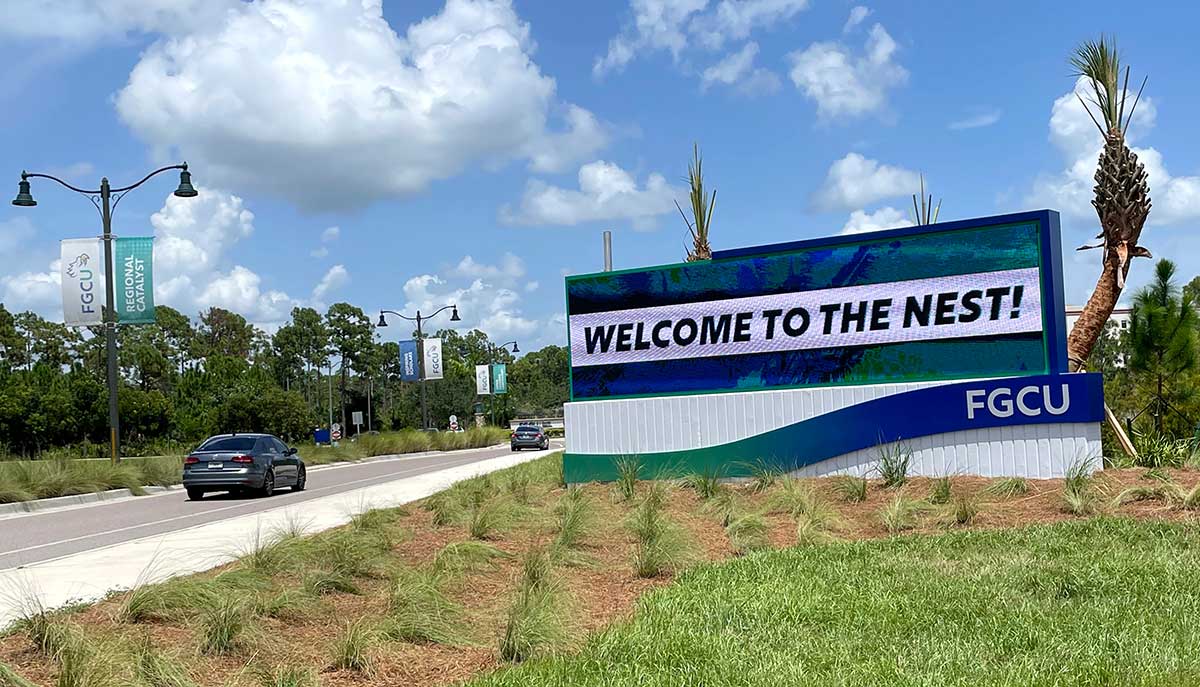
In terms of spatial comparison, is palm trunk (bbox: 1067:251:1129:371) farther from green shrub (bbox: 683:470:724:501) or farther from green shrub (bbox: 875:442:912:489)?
green shrub (bbox: 683:470:724:501)

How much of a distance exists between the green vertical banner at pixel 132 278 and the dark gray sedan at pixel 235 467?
5.72 m

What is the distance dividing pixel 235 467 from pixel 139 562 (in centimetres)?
1089

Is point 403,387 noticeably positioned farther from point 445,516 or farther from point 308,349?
point 445,516

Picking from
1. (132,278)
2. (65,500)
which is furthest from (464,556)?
(132,278)

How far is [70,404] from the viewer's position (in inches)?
2345

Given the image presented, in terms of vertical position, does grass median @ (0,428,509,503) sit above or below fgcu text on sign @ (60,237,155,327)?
below

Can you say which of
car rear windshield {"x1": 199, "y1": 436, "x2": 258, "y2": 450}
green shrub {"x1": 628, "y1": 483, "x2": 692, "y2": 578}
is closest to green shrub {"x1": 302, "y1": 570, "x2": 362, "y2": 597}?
green shrub {"x1": 628, "y1": 483, "x2": 692, "y2": 578}

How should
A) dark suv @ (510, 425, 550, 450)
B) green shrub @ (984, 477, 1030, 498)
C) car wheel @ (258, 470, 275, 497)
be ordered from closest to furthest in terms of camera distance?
1. green shrub @ (984, 477, 1030, 498)
2. car wheel @ (258, 470, 275, 497)
3. dark suv @ (510, 425, 550, 450)

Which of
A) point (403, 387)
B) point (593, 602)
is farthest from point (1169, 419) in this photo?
point (403, 387)

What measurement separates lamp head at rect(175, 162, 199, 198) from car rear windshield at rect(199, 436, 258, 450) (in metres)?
7.06

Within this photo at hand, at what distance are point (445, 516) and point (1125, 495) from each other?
7811 millimetres

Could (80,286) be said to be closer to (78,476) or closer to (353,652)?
(78,476)

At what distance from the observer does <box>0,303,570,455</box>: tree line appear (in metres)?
60.8

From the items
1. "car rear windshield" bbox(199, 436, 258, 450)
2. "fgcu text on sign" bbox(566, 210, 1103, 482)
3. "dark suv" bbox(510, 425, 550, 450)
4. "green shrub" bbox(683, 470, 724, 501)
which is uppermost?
"fgcu text on sign" bbox(566, 210, 1103, 482)
